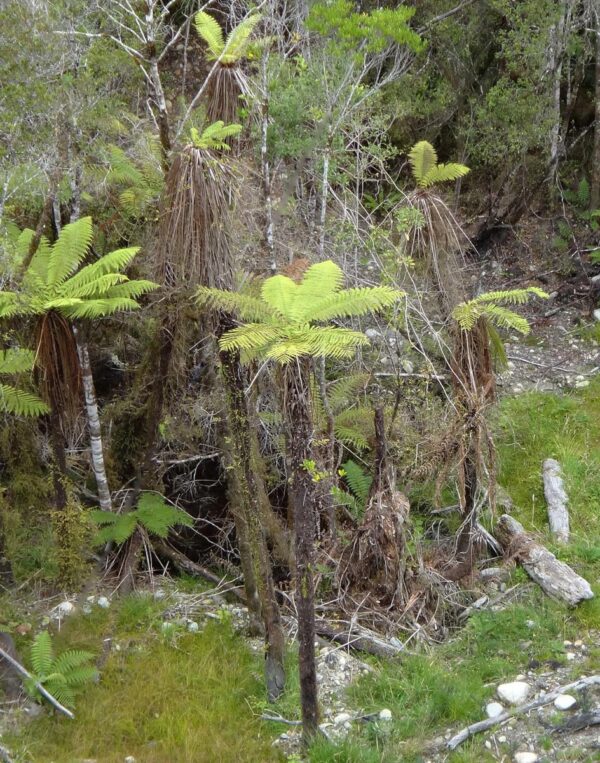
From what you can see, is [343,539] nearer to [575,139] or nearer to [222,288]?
[222,288]

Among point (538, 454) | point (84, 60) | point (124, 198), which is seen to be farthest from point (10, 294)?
point (538, 454)

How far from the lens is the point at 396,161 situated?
14.1 m

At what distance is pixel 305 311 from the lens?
5.00m

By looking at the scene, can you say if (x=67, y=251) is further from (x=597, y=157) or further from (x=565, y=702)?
(x=597, y=157)

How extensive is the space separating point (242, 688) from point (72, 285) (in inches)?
147

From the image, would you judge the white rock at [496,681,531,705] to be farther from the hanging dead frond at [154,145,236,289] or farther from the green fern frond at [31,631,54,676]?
the hanging dead frond at [154,145,236,289]

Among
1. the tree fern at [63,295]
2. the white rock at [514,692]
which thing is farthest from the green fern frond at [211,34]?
the white rock at [514,692]

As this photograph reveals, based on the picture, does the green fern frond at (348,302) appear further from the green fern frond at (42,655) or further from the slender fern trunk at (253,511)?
the green fern frond at (42,655)

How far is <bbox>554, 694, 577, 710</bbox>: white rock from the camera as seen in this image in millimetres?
5758

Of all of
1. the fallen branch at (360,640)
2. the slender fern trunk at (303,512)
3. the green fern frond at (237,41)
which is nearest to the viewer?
the slender fern trunk at (303,512)

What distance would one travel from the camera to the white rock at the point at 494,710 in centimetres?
589

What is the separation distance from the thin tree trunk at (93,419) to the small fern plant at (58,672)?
5.89 feet

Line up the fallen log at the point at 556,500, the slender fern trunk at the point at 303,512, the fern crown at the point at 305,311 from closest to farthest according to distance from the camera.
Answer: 1. the fern crown at the point at 305,311
2. the slender fern trunk at the point at 303,512
3. the fallen log at the point at 556,500

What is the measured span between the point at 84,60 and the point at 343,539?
565cm
